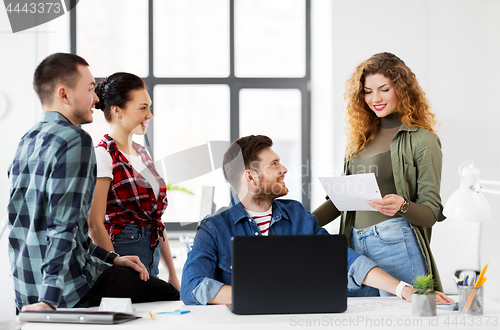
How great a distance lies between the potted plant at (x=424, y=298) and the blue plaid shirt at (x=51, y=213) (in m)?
0.88

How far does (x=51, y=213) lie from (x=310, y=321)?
70 centimetres

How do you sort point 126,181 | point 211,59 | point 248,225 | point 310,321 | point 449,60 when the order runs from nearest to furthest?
point 310,321, point 248,225, point 126,181, point 449,60, point 211,59

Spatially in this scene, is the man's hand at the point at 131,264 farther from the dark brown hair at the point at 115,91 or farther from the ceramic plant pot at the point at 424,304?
the ceramic plant pot at the point at 424,304

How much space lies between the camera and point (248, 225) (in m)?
1.49

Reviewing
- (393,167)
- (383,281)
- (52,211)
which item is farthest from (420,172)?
(52,211)

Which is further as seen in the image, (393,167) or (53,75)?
(393,167)

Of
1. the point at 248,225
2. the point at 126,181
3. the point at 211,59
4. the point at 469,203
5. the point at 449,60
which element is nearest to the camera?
the point at 469,203

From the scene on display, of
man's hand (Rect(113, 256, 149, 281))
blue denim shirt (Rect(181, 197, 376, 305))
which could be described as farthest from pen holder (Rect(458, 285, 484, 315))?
man's hand (Rect(113, 256, 149, 281))

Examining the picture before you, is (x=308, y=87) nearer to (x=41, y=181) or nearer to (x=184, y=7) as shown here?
(x=184, y=7)

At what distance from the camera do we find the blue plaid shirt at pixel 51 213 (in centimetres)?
111

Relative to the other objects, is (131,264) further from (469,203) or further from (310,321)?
(469,203)

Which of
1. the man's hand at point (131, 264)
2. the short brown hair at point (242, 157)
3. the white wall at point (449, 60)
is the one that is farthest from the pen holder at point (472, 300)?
the white wall at point (449, 60)

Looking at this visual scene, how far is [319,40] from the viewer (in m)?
3.57

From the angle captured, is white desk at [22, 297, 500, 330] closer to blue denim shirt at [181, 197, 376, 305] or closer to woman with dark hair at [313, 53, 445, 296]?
blue denim shirt at [181, 197, 376, 305]
